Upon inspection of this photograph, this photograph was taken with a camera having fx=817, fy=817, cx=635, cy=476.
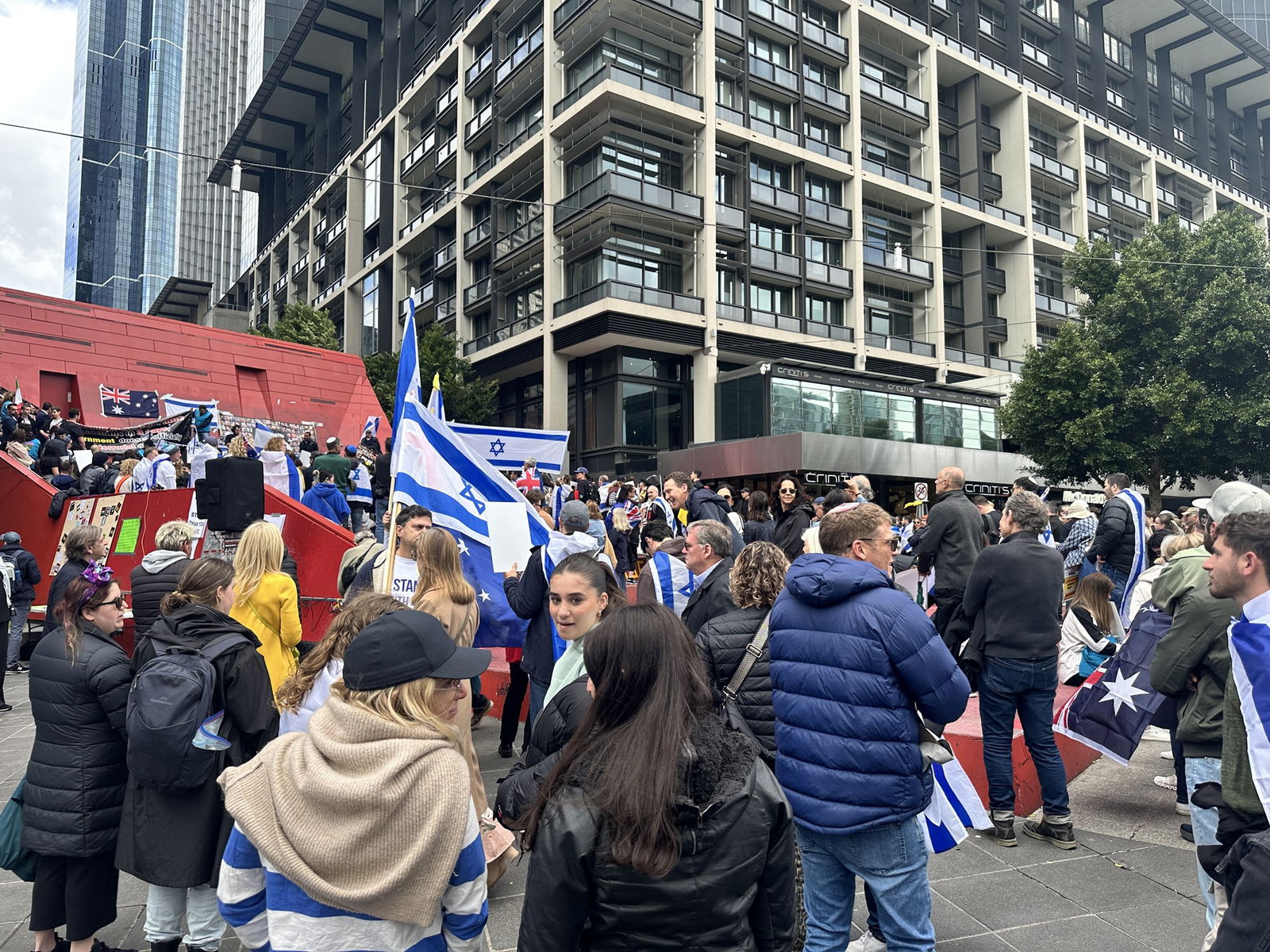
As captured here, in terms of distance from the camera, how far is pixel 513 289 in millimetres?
34312

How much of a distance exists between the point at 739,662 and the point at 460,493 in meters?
2.85

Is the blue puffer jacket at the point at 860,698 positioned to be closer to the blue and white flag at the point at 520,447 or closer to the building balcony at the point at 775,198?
the blue and white flag at the point at 520,447

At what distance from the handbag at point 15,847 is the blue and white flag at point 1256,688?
4291 millimetres

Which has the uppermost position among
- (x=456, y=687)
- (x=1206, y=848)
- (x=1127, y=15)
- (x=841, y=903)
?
(x=1127, y=15)

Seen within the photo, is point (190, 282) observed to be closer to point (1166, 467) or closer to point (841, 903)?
point (1166, 467)

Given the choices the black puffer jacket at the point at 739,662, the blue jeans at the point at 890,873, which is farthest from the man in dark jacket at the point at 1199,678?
the black puffer jacket at the point at 739,662

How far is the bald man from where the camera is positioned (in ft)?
19.5

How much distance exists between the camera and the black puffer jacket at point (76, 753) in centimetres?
324

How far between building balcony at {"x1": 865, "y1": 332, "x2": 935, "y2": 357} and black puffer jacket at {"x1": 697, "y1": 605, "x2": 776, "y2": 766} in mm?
33108

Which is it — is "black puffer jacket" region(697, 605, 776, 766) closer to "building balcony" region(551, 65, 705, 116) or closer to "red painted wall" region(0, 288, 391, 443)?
"red painted wall" region(0, 288, 391, 443)

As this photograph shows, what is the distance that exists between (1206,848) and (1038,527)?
8.74 ft

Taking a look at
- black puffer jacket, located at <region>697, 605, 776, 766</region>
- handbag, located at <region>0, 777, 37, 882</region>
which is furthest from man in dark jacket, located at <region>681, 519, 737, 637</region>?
handbag, located at <region>0, 777, 37, 882</region>

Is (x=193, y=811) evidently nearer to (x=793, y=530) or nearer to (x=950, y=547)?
(x=950, y=547)

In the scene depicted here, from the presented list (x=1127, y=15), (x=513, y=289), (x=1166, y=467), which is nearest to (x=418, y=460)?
(x=1166, y=467)
